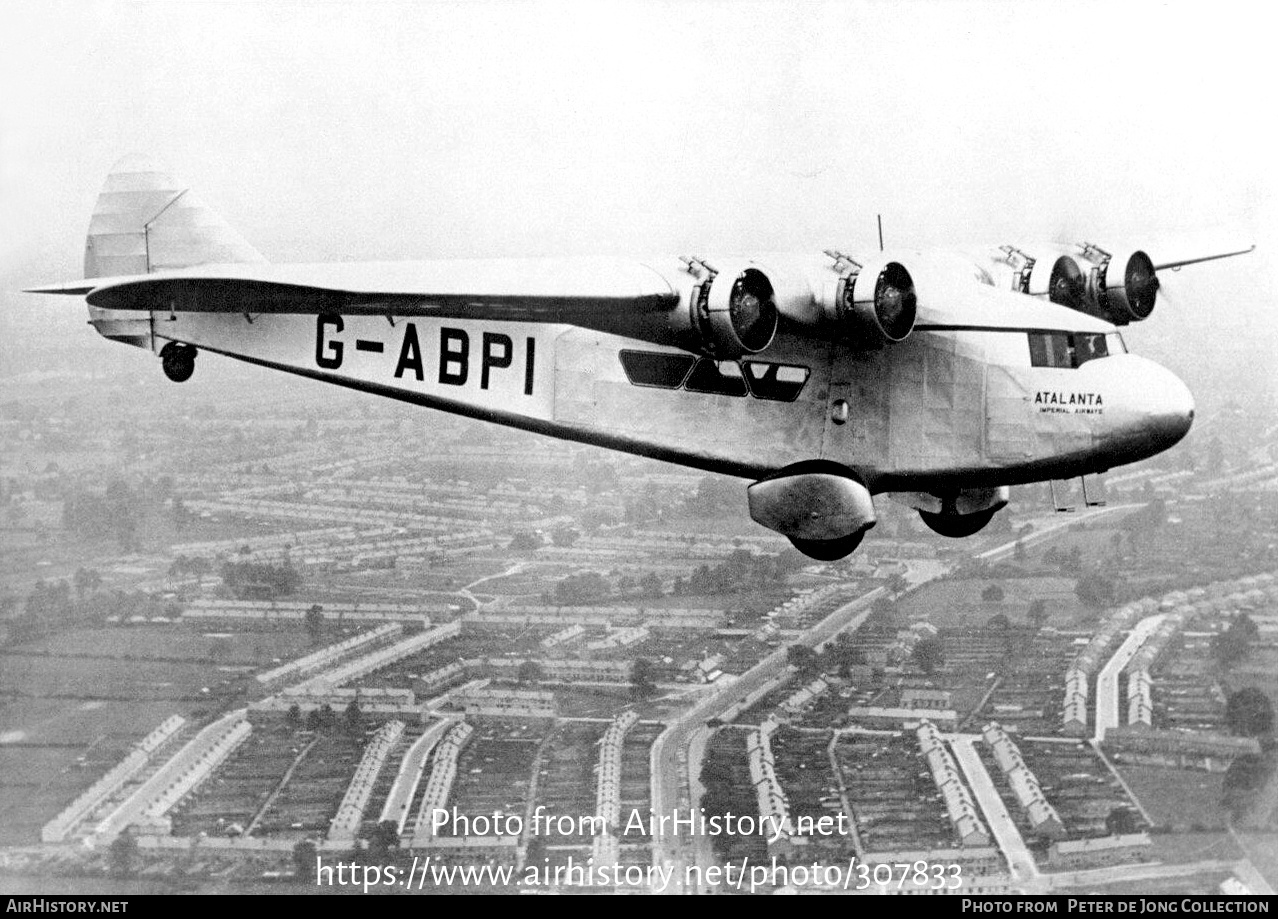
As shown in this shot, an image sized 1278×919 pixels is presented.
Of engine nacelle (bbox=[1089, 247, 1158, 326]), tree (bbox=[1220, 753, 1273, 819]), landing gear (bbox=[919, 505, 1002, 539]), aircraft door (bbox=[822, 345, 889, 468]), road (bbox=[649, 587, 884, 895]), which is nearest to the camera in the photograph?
aircraft door (bbox=[822, 345, 889, 468])

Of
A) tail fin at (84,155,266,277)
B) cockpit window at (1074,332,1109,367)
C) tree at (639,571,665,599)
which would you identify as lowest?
tree at (639,571,665,599)

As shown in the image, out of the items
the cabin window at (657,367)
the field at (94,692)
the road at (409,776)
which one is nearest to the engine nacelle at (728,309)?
the cabin window at (657,367)

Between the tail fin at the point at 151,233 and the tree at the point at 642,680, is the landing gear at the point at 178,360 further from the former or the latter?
the tree at the point at 642,680

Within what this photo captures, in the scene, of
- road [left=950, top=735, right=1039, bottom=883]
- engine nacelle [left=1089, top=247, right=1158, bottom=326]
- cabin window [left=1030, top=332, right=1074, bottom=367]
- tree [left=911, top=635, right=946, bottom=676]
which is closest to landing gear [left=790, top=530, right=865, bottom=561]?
cabin window [left=1030, top=332, right=1074, bottom=367]

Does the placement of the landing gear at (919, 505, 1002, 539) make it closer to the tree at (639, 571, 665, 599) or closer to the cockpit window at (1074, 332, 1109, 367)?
the cockpit window at (1074, 332, 1109, 367)

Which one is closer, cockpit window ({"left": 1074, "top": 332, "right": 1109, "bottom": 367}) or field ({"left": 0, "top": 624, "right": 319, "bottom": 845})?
cockpit window ({"left": 1074, "top": 332, "right": 1109, "bottom": 367})

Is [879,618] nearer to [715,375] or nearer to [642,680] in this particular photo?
[642,680]
